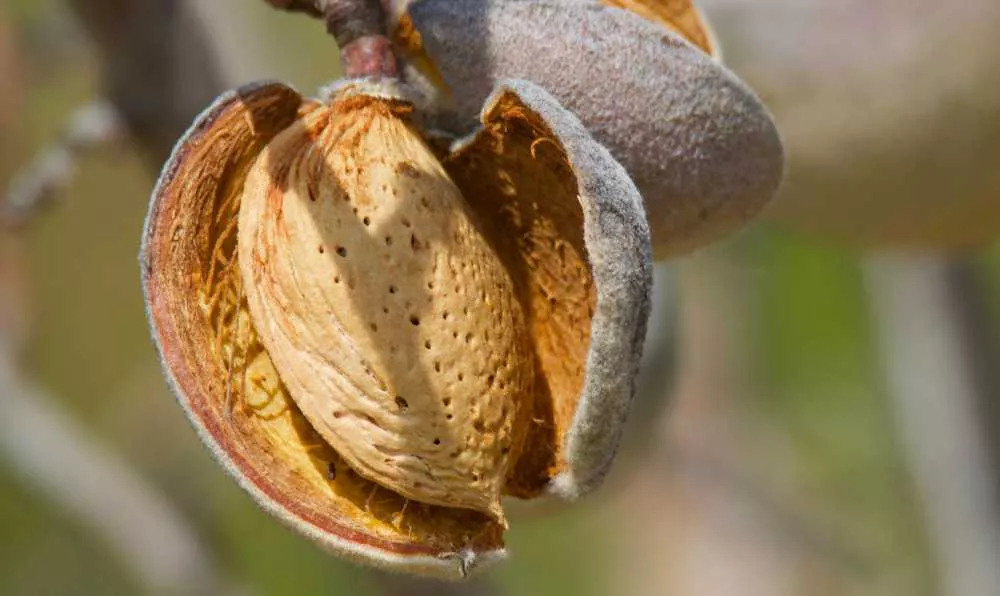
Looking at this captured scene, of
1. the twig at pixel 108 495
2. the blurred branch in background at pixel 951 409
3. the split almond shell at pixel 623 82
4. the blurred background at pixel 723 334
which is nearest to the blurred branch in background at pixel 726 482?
the blurred background at pixel 723 334

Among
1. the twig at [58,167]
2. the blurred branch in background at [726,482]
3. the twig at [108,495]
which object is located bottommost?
the blurred branch in background at [726,482]

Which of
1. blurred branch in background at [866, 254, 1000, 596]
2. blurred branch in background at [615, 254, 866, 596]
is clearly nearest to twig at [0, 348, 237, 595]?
blurred branch in background at [866, 254, 1000, 596]

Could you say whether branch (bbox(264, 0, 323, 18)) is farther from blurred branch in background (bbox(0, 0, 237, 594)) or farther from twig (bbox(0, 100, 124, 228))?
twig (bbox(0, 100, 124, 228))

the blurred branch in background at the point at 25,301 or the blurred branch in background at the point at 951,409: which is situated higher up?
the blurred branch in background at the point at 25,301

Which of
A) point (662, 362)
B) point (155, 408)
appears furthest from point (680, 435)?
point (662, 362)

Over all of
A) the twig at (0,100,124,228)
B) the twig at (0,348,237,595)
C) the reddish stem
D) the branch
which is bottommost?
the twig at (0,348,237,595)

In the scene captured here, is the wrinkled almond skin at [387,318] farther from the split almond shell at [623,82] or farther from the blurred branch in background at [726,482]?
the blurred branch in background at [726,482]

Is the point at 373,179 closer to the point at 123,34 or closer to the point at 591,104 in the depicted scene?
the point at 591,104
